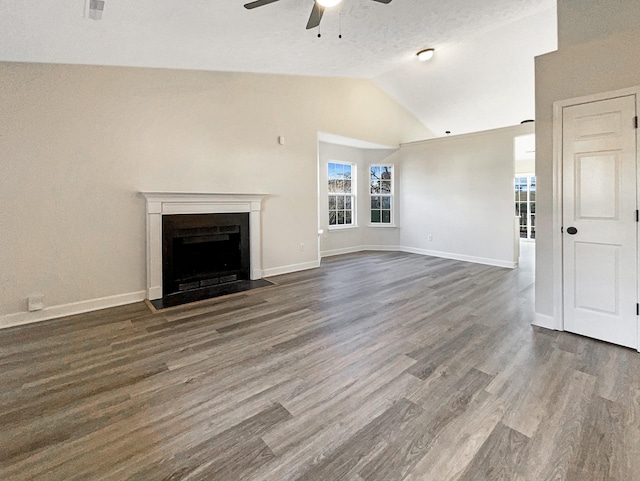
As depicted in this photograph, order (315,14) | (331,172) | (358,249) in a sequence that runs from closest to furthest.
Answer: (315,14) → (331,172) → (358,249)

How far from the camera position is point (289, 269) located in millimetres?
5441

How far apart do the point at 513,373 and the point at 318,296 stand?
7.77 feet

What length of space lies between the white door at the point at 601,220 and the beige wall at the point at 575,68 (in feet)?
0.46

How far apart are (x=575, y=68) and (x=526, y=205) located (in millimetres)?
8547

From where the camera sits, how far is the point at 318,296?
4.05 metres

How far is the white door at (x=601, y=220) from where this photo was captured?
250 centimetres

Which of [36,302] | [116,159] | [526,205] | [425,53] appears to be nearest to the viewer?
[36,302]

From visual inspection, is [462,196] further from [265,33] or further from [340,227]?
[265,33]

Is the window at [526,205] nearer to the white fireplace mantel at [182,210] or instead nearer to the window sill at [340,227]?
the window sill at [340,227]

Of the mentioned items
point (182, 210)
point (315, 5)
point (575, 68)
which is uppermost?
point (315, 5)

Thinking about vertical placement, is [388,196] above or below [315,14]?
below

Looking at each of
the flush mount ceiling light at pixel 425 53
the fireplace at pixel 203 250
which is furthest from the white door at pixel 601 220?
the fireplace at pixel 203 250

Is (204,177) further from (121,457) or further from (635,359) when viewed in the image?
(635,359)

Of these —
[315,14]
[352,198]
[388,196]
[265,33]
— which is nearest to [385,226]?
[388,196]
